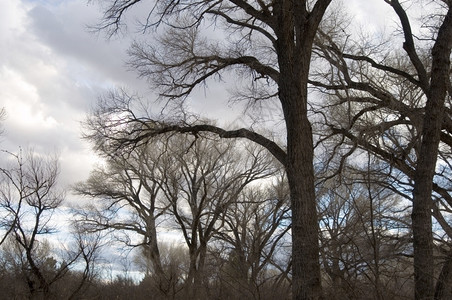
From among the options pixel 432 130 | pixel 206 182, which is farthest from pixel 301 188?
pixel 206 182

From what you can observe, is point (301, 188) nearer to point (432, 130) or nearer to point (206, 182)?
point (432, 130)

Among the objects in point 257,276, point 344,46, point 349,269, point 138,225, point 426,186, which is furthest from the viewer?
point 138,225

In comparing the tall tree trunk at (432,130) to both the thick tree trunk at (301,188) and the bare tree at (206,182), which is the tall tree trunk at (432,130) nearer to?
the thick tree trunk at (301,188)

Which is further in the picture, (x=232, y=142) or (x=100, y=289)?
(x=232, y=142)

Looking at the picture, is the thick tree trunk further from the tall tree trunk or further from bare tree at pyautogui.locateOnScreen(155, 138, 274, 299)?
bare tree at pyautogui.locateOnScreen(155, 138, 274, 299)

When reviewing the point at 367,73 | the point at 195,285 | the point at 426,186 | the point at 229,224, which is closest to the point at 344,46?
the point at 367,73

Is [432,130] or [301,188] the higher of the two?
[432,130]

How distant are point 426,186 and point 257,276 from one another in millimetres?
9085

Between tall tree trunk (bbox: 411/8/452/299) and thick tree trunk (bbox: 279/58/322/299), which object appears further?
tall tree trunk (bbox: 411/8/452/299)

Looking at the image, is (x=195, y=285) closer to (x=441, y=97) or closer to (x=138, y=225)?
(x=138, y=225)

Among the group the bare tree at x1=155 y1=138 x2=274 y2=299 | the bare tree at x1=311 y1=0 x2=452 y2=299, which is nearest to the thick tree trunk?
the bare tree at x1=311 y1=0 x2=452 y2=299

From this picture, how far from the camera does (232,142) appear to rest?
31734 millimetres

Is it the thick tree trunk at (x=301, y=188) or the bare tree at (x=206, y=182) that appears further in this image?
the bare tree at (x=206, y=182)

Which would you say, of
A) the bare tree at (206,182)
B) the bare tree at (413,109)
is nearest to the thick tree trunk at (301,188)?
the bare tree at (413,109)
